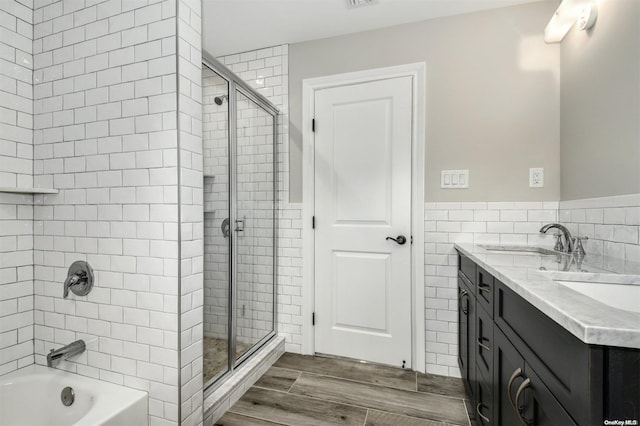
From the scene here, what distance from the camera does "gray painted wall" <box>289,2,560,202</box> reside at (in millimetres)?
2027

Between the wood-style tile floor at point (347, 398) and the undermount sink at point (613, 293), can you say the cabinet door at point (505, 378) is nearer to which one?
the undermount sink at point (613, 293)

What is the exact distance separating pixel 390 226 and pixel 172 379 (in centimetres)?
168

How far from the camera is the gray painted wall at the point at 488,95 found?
2.03 metres

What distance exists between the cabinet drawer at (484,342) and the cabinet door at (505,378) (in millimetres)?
77

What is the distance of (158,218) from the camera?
140 centimetres

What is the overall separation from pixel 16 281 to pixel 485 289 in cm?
245

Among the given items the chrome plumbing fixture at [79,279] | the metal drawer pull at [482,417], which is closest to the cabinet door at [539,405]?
the metal drawer pull at [482,417]

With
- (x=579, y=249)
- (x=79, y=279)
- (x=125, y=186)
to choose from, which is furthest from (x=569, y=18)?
(x=79, y=279)

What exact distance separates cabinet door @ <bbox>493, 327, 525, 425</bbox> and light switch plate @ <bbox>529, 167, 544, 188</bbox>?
133 centimetres

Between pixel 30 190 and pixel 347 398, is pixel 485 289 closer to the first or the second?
pixel 347 398

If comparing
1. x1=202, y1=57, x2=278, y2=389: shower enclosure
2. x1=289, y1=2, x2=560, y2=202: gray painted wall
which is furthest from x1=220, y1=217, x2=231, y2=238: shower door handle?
x1=289, y1=2, x2=560, y2=202: gray painted wall

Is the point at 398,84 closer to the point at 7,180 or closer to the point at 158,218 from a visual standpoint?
the point at 158,218

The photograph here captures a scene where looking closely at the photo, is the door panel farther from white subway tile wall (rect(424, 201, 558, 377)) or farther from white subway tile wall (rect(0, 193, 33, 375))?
white subway tile wall (rect(0, 193, 33, 375))

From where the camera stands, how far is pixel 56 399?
4.93ft
